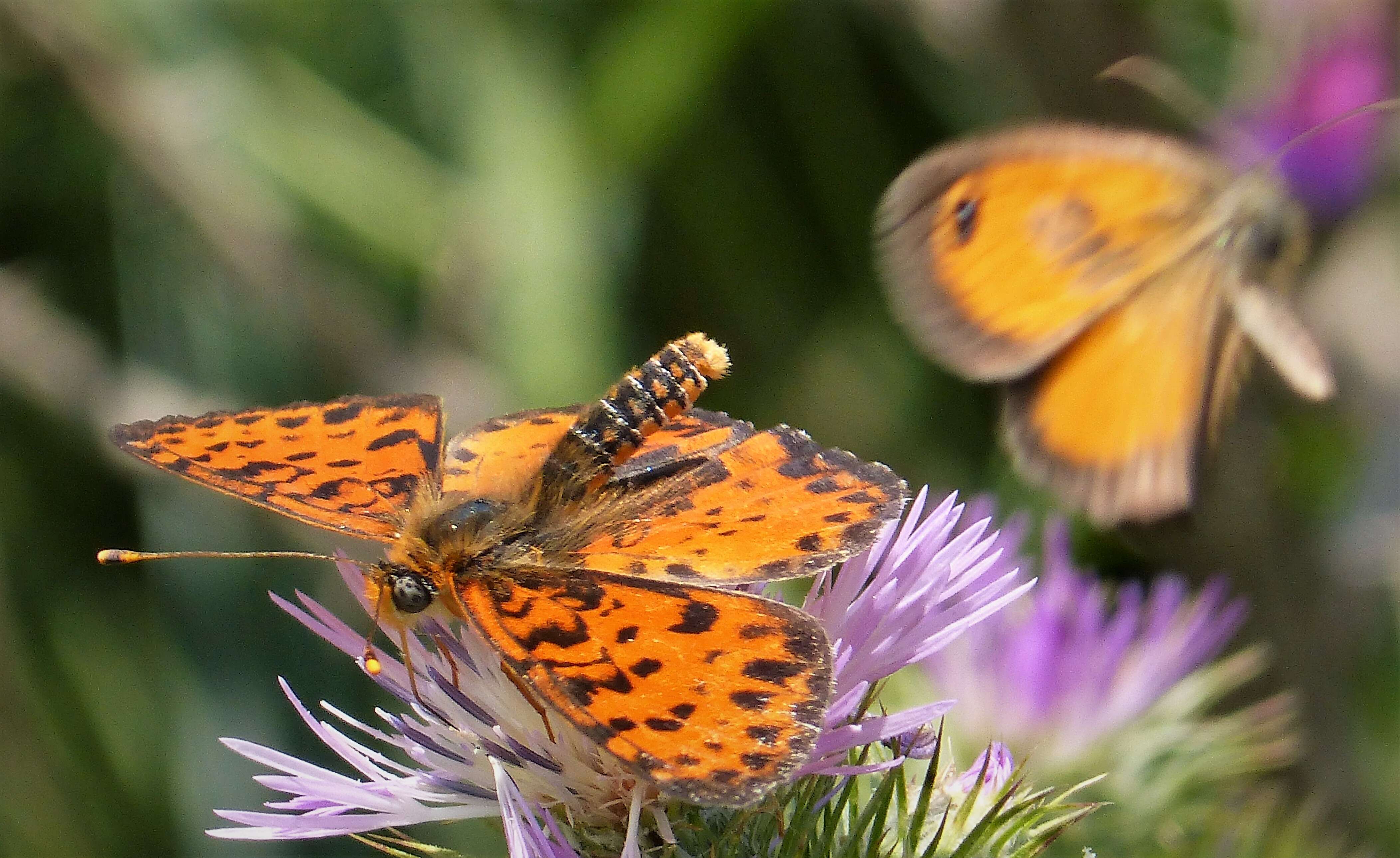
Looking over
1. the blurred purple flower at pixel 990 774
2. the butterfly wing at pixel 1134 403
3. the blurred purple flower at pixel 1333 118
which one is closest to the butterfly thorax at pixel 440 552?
the blurred purple flower at pixel 990 774

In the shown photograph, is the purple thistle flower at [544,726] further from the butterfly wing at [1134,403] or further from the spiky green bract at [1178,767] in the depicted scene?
the spiky green bract at [1178,767]

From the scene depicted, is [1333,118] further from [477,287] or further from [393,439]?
[393,439]

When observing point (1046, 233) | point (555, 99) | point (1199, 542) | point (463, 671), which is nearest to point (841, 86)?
point (555, 99)

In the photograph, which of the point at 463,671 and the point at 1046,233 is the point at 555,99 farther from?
the point at 463,671

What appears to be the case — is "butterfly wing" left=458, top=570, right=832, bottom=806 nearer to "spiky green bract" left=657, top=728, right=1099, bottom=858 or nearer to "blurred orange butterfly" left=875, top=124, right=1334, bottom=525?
"spiky green bract" left=657, top=728, right=1099, bottom=858

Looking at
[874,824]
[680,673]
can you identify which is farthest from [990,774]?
[680,673]

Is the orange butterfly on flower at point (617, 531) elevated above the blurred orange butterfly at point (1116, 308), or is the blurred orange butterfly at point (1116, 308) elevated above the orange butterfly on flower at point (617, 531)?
the blurred orange butterfly at point (1116, 308)
